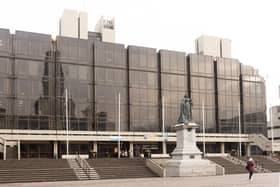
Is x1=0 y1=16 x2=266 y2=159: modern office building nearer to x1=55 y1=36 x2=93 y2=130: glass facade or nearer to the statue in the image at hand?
x1=55 y1=36 x2=93 y2=130: glass facade

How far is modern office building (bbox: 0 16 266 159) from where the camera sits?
208 ft

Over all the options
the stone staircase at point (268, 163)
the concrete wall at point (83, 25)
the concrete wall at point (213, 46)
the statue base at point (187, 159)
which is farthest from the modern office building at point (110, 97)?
the statue base at point (187, 159)

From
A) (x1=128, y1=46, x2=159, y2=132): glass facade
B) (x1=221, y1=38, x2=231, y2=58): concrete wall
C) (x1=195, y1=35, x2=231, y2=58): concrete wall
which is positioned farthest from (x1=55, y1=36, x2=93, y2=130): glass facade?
(x1=221, y1=38, x2=231, y2=58): concrete wall

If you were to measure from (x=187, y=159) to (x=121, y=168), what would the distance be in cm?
671

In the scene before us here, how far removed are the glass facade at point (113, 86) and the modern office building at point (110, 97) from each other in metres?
0.14

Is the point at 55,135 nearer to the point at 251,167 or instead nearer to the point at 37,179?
the point at 37,179

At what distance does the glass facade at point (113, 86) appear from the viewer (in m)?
63.7

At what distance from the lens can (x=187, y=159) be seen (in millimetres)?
38250

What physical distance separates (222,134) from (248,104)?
882 centimetres

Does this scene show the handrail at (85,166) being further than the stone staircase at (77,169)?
Yes

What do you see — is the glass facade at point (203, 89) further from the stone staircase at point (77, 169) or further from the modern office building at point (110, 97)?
the stone staircase at point (77, 169)

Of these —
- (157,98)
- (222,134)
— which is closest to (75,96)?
(157,98)

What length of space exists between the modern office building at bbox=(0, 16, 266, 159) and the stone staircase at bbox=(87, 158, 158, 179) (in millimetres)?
17085

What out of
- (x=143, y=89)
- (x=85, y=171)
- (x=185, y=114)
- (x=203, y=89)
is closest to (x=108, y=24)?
(x=143, y=89)
